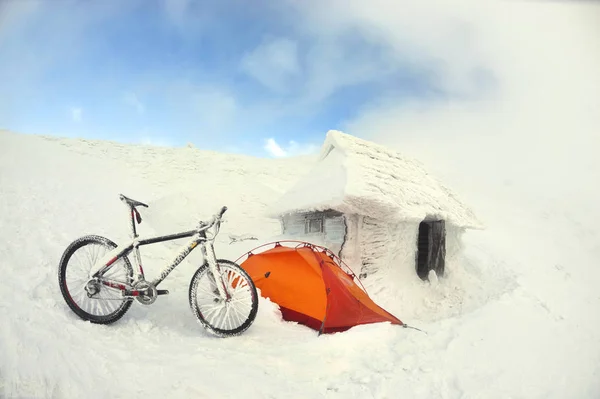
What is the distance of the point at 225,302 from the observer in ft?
13.3

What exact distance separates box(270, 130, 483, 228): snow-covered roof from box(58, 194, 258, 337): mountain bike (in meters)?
2.84

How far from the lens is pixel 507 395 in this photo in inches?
118

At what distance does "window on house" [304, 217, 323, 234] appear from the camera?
7.74m

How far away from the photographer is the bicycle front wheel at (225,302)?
4.02 m

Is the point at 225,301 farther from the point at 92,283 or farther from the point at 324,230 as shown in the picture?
the point at 324,230

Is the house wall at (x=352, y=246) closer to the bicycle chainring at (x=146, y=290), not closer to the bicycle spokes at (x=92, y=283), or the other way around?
the bicycle chainring at (x=146, y=290)

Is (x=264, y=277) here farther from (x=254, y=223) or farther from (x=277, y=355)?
(x=254, y=223)

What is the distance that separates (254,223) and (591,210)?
16838mm

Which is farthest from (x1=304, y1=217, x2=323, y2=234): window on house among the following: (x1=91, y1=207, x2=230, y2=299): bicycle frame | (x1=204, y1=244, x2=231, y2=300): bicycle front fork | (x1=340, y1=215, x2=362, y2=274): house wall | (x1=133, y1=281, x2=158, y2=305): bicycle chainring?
(x1=133, y1=281, x2=158, y2=305): bicycle chainring

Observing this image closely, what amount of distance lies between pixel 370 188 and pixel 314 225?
1.88 metres

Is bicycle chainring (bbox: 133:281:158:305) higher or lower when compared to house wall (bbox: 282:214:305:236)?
lower

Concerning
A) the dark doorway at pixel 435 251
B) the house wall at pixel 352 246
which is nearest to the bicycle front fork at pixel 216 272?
the house wall at pixel 352 246

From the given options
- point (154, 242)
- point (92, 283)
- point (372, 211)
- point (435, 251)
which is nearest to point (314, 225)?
point (372, 211)

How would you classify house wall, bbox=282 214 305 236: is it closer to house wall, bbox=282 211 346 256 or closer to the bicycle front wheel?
house wall, bbox=282 211 346 256
